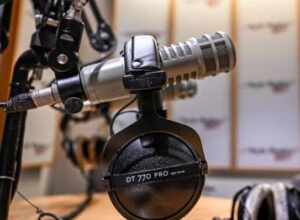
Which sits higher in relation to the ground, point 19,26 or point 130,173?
point 19,26

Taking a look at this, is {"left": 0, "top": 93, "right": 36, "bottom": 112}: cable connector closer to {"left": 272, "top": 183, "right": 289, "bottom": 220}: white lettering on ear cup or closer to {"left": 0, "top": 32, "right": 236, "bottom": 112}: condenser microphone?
{"left": 0, "top": 32, "right": 236, "bottom": 112}: condenser microphone

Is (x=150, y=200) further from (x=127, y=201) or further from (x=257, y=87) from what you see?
(x=257, y=87)

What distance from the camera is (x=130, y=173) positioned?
0.41m

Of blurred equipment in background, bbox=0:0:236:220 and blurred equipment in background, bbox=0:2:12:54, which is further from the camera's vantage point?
blurred equipment in background, bbox=0:2:12:54

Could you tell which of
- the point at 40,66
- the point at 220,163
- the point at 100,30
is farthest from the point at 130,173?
the point at 220,163

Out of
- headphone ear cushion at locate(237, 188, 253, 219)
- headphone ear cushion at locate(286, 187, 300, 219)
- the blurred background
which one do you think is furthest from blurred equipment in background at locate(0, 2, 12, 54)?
the blurred background

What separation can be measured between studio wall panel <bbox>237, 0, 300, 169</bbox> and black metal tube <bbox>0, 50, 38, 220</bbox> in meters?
1.25

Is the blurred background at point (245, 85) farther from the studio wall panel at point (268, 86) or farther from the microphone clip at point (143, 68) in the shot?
the microphone clip at point (143, 68)

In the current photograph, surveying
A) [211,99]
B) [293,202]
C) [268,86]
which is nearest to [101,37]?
[293,202]

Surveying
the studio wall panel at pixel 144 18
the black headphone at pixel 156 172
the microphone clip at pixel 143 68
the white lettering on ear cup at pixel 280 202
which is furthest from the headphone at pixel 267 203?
the studio wall panel at pixel 144 18

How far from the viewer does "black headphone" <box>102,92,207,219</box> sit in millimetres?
403

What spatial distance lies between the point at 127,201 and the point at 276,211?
1.27 ft

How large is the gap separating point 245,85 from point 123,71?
1365mm

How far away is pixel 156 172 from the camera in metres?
0.40
